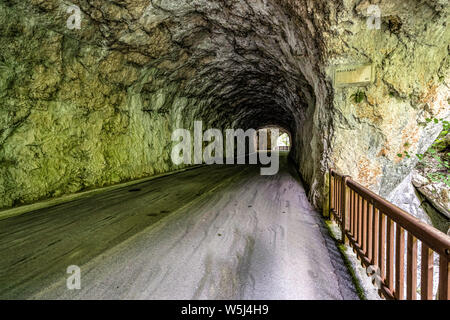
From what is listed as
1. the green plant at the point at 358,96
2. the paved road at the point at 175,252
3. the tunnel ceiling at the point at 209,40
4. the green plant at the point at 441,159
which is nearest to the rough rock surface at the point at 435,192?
the green plant at the point at 441,159

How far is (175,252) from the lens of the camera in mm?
3018

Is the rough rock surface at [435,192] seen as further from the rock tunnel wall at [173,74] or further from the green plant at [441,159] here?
the rock tunnel wall at [173,74]

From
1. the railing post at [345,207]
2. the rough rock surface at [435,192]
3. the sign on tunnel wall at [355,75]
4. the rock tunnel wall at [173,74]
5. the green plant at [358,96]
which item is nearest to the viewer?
the railing post at [345,207]

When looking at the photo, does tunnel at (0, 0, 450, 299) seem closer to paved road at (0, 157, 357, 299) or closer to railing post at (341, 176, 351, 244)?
paved road at (0, 157, 357, 299)

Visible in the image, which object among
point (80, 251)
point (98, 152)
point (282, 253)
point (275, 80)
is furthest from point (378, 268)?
point (275, 80)

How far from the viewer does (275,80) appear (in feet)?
35.9

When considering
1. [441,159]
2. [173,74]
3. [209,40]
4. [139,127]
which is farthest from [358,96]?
[139,127]

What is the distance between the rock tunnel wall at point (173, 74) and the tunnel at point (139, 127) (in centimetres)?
3

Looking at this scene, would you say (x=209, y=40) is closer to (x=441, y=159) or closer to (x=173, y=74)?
(x=173, y=74)

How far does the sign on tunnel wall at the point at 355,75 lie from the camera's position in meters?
4.05

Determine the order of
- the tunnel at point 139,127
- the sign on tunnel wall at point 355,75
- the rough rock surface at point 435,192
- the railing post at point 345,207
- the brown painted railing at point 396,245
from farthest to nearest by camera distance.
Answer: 1. the rough rock surface at point 435,192
2. the sign on tunnel wall at point 355,75
3. the railing post at point 345,207
4. the tunnel at point 139,127
5. the brown painted railing at point 396,245

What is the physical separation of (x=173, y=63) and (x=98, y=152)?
4533 millimetres

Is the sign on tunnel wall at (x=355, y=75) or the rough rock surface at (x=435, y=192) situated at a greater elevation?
the sign on tunnel wall at (x=355, y=75)

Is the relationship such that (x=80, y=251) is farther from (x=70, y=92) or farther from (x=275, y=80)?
(x=275, y=80)
